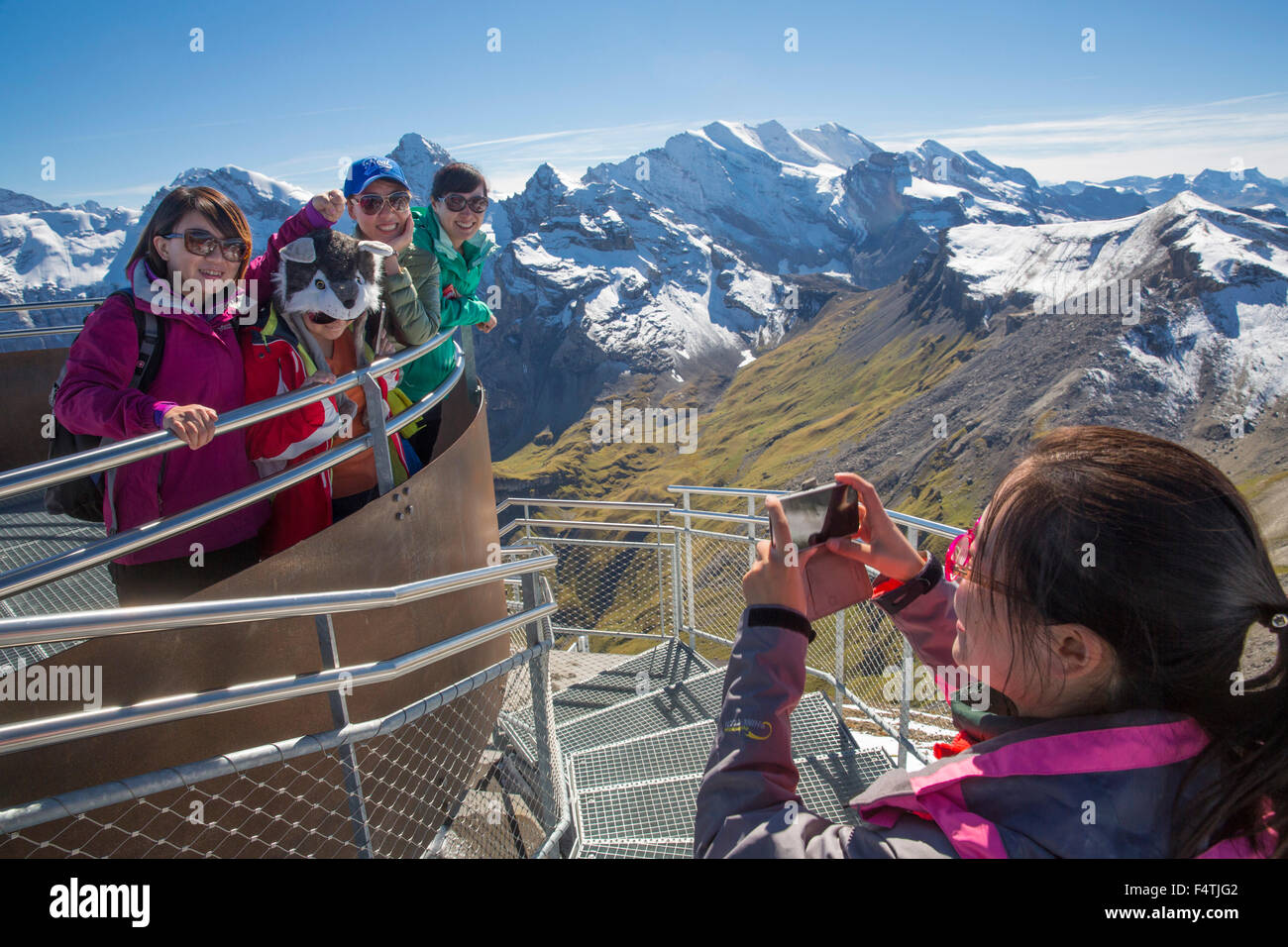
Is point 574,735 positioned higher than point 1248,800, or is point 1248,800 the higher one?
point 1248,800

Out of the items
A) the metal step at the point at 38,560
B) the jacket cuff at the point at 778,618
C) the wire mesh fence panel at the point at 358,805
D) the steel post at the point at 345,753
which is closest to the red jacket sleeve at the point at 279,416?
the steel post at the point at 345,753

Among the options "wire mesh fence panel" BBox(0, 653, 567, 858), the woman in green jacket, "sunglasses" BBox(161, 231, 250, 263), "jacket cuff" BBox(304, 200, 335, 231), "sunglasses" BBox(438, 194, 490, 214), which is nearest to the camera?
"wire mesh fence panel" BBox(0, 653, 567, 858)

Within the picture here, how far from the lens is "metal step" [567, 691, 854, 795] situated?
505 centimetres

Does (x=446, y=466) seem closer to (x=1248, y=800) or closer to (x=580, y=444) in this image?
(x=1248, y=800)

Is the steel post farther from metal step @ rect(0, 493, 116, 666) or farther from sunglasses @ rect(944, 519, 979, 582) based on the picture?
metal step @ rect(0, 493, 116, 666)

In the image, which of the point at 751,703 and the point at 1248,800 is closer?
the point at 1248,800

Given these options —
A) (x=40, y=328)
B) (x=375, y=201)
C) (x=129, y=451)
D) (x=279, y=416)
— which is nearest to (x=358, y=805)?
(x=129, y=451)

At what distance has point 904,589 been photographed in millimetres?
2033

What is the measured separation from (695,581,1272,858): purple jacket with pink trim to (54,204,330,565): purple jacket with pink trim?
7.97 feet

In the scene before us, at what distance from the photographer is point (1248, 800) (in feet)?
3.74

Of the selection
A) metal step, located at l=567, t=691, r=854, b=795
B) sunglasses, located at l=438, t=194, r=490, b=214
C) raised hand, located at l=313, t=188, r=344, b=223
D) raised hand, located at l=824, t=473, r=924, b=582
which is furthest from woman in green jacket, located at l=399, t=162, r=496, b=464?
raised hand, located at l=824, t=473, r=924, b=582

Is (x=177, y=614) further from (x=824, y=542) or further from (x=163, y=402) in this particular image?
(x=824, y=542)

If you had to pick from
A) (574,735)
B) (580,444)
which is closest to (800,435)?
(580,444)
